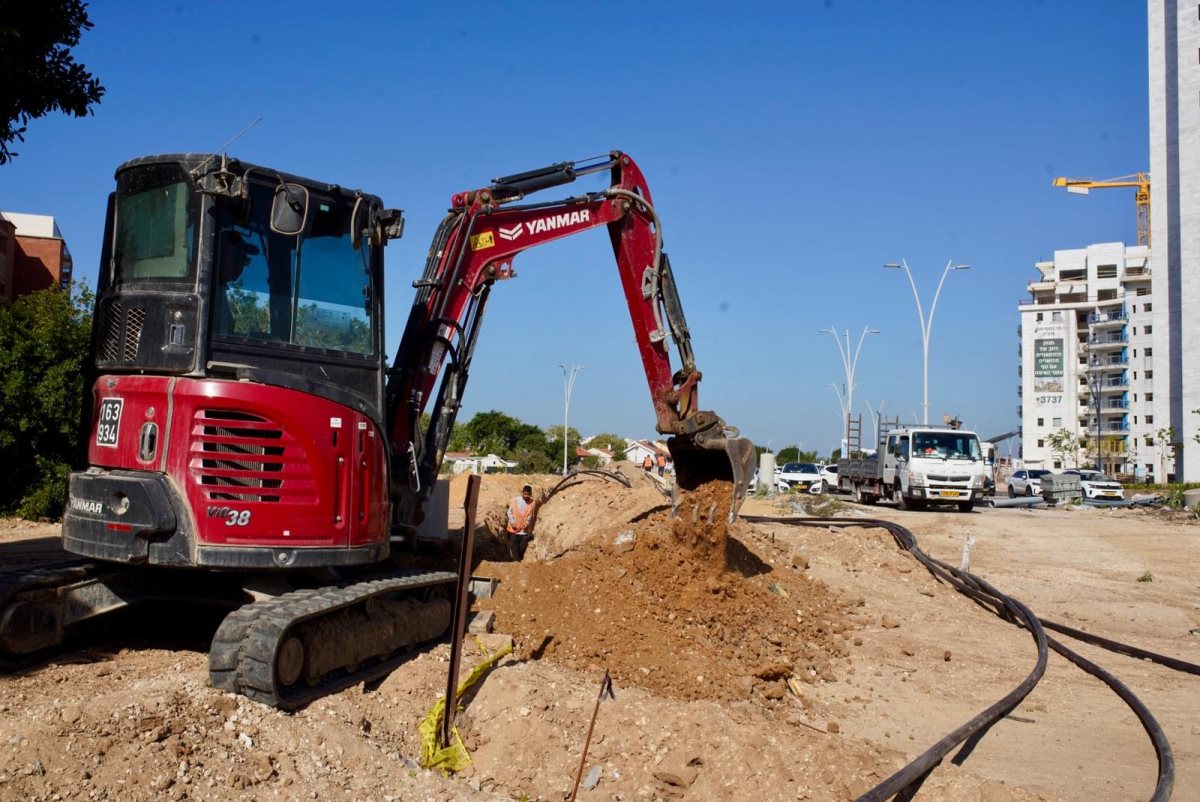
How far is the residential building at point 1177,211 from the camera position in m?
74.2

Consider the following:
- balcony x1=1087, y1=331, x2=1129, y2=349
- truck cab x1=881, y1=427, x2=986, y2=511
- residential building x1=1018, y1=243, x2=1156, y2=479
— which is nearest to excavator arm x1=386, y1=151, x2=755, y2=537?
truck cab x1=881, y1=427, x2=986, y2=511

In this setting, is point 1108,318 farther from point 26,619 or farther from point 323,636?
point 26,619

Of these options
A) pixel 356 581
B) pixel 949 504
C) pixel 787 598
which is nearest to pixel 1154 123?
pixel 949 504

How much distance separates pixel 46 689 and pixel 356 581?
2.35 meters

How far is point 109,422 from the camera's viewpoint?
7609 mm

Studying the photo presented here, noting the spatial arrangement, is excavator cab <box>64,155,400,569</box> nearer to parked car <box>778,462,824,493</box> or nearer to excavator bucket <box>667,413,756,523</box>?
excavator bucket <box>667,413,756,523</box>

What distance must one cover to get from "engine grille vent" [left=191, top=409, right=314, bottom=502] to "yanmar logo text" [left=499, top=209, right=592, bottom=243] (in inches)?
153

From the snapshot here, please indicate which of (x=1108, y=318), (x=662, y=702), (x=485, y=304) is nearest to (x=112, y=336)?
(x=485, y=304)

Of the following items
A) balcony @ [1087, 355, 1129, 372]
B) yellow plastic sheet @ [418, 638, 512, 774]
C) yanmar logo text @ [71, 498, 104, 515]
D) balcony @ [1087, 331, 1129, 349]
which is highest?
balcony @ [1087, 331, 1129, 349]

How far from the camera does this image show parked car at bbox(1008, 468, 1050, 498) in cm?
4857

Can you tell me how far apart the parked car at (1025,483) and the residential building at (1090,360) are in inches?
2105

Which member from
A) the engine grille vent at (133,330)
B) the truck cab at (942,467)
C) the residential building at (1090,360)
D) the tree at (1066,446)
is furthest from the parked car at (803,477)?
the residential building at (1090,360)

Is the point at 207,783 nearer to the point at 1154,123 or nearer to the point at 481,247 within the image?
the point at 481,247

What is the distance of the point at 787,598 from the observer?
12320 mm
